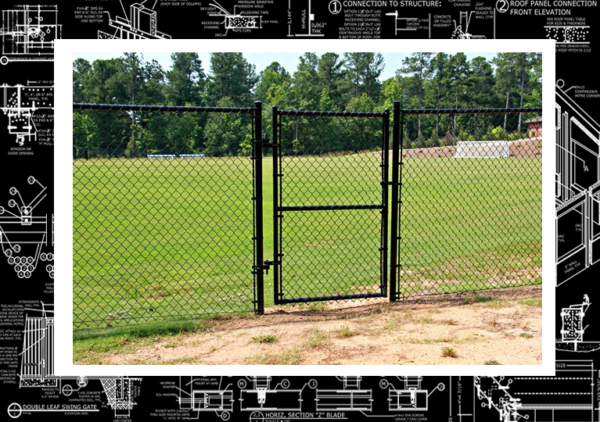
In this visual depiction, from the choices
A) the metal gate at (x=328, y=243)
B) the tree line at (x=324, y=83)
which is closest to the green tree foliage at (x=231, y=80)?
the tree line at (x=324, y=83)

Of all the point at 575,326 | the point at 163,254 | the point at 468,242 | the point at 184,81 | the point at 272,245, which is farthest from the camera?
the point at 184,81

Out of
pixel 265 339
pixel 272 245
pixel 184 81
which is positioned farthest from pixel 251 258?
pixel 184 81

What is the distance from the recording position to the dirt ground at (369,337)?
429 centimetres

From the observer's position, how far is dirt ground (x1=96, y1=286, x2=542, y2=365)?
4.29m

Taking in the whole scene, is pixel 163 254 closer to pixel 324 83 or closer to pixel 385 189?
pixel 385 189

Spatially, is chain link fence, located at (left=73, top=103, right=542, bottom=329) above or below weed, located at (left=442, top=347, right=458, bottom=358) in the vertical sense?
above

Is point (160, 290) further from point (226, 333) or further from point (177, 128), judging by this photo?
point (177, 128)

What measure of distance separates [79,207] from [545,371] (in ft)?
41.7

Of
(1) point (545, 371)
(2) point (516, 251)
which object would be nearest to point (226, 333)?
(1) point (545, 371)

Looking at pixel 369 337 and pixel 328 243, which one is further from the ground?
pixel 328 243

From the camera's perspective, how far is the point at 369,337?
15.3 ft

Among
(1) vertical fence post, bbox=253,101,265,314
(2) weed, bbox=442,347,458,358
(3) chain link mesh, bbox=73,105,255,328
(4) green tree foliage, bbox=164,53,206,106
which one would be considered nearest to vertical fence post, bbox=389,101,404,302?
(2) weed, bbox=442,347,458,358

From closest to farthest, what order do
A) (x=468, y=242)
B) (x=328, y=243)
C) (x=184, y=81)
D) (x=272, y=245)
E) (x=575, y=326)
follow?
(x=575, y=326) → (x=272, y=245) → (x=468, y=242) → (x=328, y=243) → (x=184, y=81)

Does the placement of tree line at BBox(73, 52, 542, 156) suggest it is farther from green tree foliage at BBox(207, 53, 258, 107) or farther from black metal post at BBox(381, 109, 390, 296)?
black metal post at BBox(381, 109, 390, 296)
